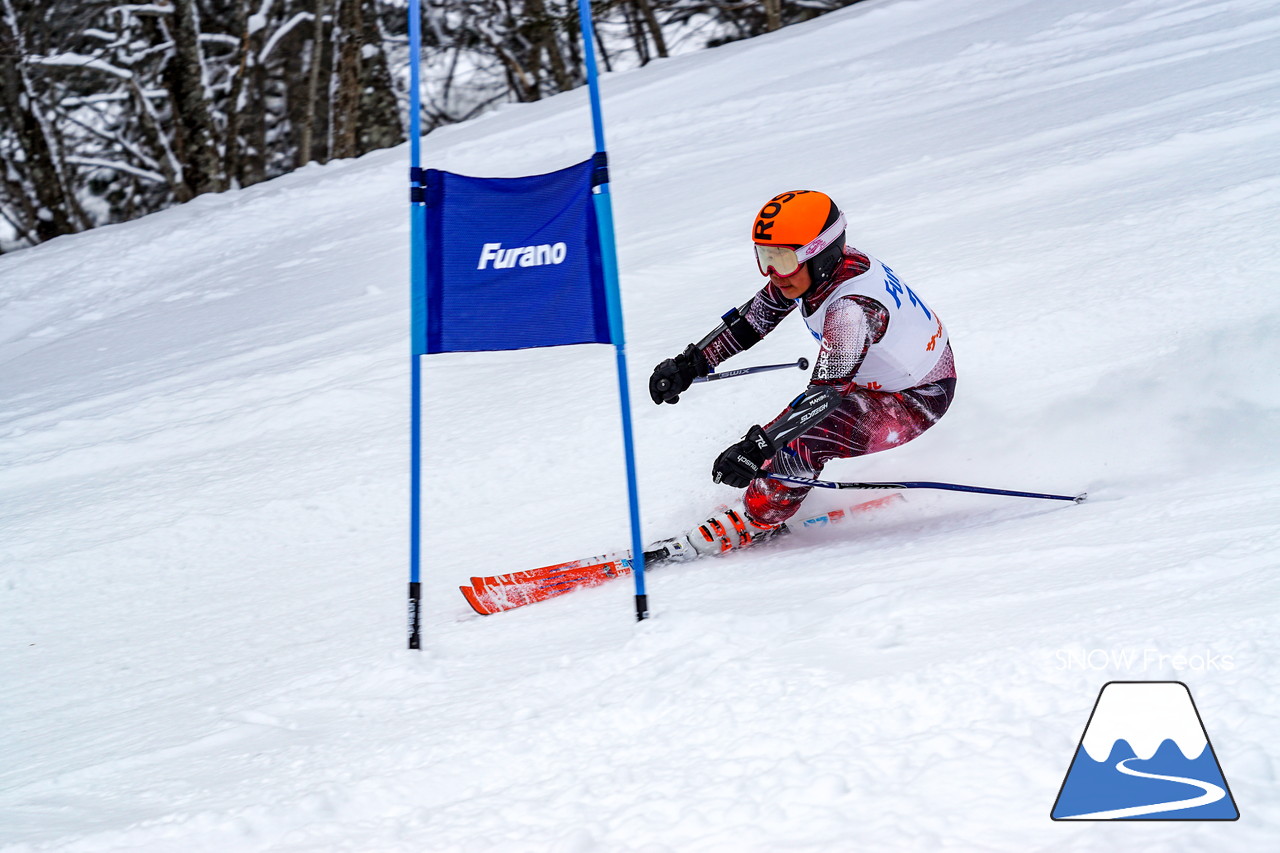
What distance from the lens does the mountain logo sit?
5.80 ft

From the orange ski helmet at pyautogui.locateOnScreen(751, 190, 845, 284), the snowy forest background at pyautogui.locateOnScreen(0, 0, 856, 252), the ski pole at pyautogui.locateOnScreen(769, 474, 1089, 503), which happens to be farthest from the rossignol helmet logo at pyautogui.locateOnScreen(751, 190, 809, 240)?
the snowy forest background at pyautogui.locateOnScreen(0, 0, 856, 252)

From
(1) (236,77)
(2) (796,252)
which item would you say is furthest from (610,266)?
(1) (236,77)

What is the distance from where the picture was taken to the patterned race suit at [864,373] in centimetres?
374

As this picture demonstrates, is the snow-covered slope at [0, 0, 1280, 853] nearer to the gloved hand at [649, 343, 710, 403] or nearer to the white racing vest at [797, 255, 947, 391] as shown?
the white racing vest at [797, 255, 947, 391]

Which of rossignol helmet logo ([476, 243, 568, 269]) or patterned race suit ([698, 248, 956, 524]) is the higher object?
rossignol helmet logo ([476, 243, 568, 269])

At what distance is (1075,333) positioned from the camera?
529 centimetres

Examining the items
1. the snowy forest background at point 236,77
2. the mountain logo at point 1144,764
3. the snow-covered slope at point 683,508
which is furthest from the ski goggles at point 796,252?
the snowy forest background at point 236,77

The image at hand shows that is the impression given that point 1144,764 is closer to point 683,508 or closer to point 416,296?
point 416,296

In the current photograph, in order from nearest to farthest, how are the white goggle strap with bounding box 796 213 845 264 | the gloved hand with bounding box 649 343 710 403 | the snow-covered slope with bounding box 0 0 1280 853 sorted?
the snow-covered slope with bounding box 0 0 1280 853, the white goggle strap with bounding box 796 213 845 264, the gloved hand with bounding box 649 343 710 403

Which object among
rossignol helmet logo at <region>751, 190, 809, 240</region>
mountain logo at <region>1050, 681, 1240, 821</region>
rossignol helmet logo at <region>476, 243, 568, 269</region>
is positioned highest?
rossignol helmet logo at <region>476, 243, 568, 269</region>

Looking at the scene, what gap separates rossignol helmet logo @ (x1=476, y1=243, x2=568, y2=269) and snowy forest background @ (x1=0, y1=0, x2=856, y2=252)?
487 inches

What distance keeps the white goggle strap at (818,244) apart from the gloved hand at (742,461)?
0.74m

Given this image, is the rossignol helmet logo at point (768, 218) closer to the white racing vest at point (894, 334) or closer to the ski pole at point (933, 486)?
the white racing vest at point (894, 334)

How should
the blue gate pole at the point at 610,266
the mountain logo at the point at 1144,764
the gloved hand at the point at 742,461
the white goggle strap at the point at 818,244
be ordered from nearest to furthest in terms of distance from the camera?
the mountain logo at the point at 1144,764
the blue gate pole at the point at 610,266
the gloved hand at the point at 742,461
the white goggle strap at the point at 818,244
